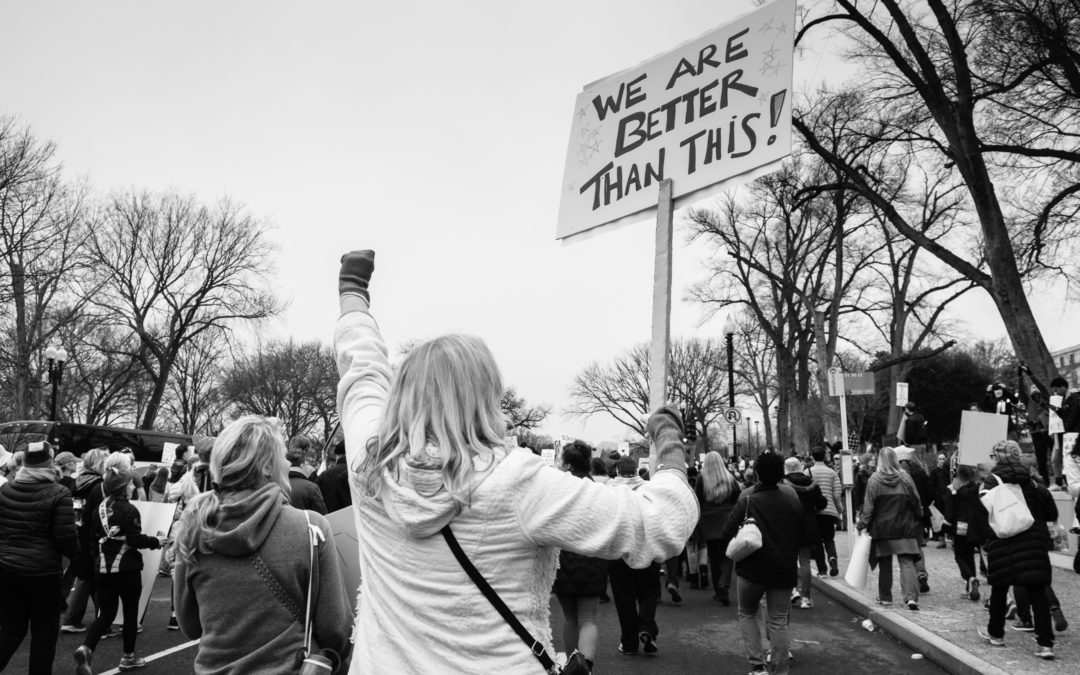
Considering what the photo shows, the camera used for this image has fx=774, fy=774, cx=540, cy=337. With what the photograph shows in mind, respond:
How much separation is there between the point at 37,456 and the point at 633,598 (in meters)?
5.17

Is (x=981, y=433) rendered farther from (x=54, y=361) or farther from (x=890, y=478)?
(x=54, y=361)

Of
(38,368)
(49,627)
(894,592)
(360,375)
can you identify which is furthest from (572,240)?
(38,368)

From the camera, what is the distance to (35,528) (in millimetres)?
5469

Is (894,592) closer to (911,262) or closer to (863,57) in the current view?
(863,57)

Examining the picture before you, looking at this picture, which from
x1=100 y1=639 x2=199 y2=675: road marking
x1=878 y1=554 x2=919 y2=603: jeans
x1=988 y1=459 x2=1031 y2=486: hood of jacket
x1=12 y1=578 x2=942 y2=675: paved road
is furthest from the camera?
x1=878 y1=554 x2=919 y2=603: jeans

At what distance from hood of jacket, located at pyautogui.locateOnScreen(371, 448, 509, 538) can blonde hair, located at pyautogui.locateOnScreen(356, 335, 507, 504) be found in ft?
0.04

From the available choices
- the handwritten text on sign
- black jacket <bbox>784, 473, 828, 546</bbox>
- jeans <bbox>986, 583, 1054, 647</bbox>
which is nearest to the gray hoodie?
the handwritten text on sign

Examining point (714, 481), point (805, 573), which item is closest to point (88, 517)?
point (714, 481)

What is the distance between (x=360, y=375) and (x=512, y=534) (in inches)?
32.1

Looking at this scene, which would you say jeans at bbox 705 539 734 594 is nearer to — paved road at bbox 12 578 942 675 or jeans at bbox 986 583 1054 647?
paved road at bbox 12 578 942 675

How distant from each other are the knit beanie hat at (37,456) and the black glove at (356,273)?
14.2 feet

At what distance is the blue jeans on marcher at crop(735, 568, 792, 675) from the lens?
6.14 metres

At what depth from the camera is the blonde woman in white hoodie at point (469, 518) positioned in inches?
63.7

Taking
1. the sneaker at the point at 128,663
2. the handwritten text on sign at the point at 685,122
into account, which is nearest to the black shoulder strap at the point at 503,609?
the handwritten text on sign at the point at 685,122
